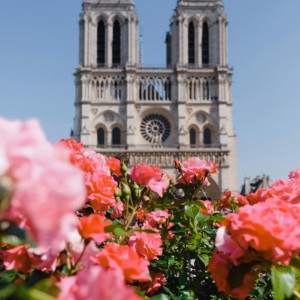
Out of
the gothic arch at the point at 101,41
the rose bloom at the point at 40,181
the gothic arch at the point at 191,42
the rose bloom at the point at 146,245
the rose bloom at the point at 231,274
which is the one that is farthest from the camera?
the gothic arch at the point at 191,42

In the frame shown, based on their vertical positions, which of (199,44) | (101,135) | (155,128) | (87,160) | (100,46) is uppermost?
(199,44)

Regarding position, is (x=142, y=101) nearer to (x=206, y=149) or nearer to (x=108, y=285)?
(x=206, y=149)

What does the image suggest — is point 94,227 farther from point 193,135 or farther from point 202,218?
point 193,135

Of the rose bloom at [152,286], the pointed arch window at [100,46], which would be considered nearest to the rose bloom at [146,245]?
the rose bloom at [152,286]

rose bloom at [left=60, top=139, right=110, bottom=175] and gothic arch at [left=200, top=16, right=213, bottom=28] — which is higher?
gothic arch at [left=200, top=16, right=213, bottom=28]

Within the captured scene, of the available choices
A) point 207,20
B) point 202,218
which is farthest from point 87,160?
point 207,20

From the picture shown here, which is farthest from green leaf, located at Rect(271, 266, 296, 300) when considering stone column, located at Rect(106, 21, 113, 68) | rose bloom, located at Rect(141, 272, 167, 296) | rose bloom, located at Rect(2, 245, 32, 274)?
stone column, located at Rect(106, 21, 113, 68)

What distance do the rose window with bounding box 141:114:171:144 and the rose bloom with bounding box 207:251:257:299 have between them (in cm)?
3273

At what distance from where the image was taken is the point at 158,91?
3512 centimetres

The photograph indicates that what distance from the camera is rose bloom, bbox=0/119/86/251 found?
73cm

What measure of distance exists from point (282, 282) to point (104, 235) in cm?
50

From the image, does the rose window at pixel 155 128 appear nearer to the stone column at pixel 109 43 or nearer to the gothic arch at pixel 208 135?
the gothic arch at pixel 208 135

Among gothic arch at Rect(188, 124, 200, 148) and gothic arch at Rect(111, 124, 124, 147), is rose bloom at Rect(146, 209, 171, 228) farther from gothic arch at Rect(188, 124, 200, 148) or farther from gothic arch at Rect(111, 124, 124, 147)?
gothic arch at Rect(188, 124, 200, 148)

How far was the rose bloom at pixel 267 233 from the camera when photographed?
4.00 feet
